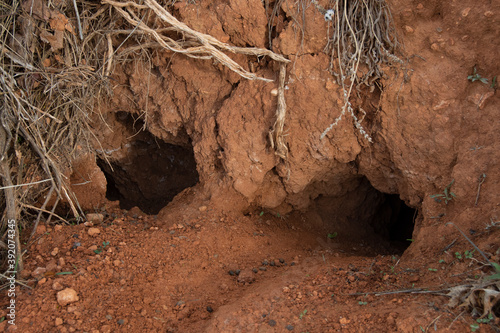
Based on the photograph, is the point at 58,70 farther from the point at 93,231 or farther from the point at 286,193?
the point at 286,193

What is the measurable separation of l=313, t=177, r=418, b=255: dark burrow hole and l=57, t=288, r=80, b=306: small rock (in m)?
2.38

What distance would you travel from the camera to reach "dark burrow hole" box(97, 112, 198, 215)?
4.45 m

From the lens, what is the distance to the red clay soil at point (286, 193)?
2240mm

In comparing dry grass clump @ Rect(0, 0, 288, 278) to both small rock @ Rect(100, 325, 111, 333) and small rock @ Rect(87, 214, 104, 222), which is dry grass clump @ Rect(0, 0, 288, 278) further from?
small rock @ Rect(100, 325, 111, 333)

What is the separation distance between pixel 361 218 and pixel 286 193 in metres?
1.30

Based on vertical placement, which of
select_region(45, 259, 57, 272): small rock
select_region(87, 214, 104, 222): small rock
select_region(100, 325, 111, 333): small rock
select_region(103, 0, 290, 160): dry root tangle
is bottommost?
select_region(45, 259, 57, 272): small rock

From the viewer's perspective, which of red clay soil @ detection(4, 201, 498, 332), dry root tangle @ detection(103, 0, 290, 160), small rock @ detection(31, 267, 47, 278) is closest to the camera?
red clay soil @ detection(4, 201, 498, 332)

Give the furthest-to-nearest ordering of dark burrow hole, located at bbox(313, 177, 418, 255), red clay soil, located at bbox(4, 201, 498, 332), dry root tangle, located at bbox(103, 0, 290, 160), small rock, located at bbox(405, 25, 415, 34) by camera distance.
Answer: dark burrow hole, located at bbox(313, 177, 418, 255)
dry root tangle, located at bbox(103, 0, 290, 160)
small rock, located at bbox(405, 25, 415, 34)
red clay soil, located at bbox(4, 201, 498, 332)

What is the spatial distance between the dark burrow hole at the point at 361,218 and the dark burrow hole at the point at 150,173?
5.15 feet

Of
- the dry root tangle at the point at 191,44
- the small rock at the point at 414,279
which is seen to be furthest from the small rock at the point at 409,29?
the small rock at the point at 414,279

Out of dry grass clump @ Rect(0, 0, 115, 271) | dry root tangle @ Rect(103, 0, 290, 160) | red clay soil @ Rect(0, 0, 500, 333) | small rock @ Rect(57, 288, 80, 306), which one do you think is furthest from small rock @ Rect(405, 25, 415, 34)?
small rock @ Rect(57, 288, 80, 306)

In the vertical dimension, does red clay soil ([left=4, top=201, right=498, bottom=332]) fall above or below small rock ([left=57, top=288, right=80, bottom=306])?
above

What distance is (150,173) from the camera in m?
4.69

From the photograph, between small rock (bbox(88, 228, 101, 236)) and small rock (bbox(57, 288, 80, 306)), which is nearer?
small rock (bbox(57, 288, 80, 306))
